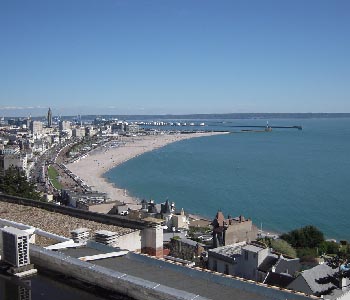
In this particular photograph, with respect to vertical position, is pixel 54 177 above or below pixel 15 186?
below

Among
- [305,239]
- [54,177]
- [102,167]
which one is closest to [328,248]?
[305,239]

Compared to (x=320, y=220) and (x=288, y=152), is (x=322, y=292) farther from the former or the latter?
(x=288, y=152)

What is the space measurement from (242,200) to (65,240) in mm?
32237

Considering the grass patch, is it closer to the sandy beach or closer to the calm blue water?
the sandy beach

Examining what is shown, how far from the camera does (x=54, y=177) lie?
48812 millimetres

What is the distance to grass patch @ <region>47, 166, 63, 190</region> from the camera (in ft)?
140

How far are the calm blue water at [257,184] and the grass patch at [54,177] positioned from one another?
577 centimetres

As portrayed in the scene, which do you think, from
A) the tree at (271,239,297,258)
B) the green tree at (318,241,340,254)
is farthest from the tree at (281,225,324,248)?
the tree at (271,239,297,258)

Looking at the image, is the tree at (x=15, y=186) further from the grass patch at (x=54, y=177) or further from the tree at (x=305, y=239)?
the grass patch at (x=54, y=177)

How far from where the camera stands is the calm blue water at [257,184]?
3155cm

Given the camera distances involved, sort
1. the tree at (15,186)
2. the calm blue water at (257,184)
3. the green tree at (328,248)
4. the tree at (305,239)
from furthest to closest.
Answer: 1. the calm blue water at (257,184)
2. the tree at (305,239)
3. the green tree at (328,248)
4. the tree at (15,186)

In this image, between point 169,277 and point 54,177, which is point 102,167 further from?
point 169,277

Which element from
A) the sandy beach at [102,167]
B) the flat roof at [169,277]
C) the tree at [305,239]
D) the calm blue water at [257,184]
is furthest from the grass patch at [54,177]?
the flat roof at [169,277]

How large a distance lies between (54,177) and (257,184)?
20.5 meters
